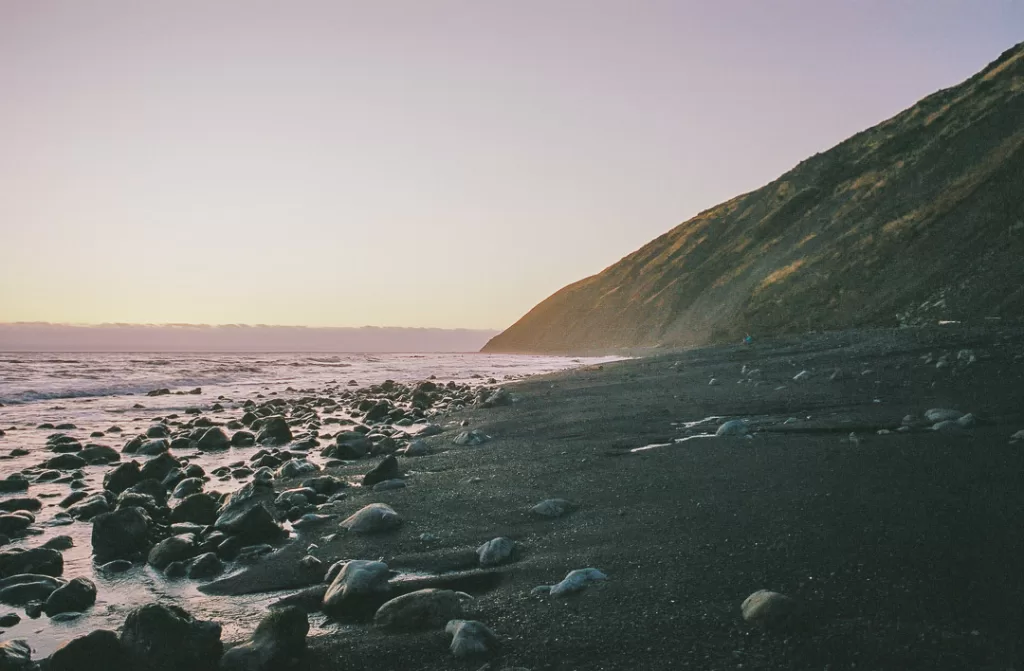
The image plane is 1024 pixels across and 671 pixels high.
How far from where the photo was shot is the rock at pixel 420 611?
287cm

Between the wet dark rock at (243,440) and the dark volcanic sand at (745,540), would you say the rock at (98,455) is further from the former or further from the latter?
the dark volcanic sand at (745,540)

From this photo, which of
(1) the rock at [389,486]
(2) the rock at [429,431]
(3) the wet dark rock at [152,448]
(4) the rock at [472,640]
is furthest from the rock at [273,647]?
(3) the wet dark rock at [152,448]

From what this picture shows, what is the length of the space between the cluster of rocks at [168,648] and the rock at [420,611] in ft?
1.26

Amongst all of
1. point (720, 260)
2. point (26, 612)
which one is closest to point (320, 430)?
point (26, 612)

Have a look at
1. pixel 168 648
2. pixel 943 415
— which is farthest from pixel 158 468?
pixel 943 415

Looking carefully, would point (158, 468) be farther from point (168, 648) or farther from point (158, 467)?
point (168, 648)

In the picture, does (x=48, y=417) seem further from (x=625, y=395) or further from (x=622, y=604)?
(x=622, y=604)

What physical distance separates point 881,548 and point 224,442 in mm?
9716

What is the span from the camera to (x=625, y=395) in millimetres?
12891

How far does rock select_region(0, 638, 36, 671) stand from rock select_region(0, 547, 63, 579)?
1502 millimetres

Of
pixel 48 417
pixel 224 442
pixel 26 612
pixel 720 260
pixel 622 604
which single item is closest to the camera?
pixel 622 604

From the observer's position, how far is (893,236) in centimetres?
2602

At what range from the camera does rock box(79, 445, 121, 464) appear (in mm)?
8376

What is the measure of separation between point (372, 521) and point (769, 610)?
3125 mm
